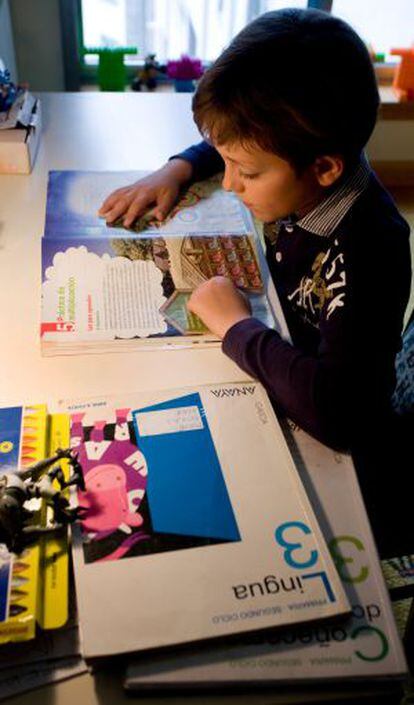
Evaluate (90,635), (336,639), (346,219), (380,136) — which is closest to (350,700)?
(336,639)

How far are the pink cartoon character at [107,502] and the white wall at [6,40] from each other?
1512 mm

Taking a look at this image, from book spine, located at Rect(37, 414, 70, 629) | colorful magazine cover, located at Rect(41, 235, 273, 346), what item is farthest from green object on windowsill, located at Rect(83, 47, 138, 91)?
book spine, located at Rect(37, 414, 70, 629)

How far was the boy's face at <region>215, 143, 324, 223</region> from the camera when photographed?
2.48 ft

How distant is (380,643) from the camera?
0.50 m

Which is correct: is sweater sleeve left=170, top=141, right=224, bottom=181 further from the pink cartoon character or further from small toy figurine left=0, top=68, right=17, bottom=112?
the pink cartoon character

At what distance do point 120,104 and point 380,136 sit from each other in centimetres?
144

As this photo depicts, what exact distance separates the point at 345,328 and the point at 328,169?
20cm

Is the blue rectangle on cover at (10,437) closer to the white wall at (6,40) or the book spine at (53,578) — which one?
the book spine at (53,578)

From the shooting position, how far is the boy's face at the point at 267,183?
76 cm

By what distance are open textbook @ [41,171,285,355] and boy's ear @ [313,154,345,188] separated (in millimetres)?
166

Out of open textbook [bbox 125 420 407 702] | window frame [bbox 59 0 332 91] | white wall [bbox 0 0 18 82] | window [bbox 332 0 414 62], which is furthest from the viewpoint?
window [bbox 332 0 414 62]

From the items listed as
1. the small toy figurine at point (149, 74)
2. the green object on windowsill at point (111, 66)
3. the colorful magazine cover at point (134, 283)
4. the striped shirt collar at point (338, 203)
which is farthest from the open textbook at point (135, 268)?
the small toy figurine at point (149, 74)

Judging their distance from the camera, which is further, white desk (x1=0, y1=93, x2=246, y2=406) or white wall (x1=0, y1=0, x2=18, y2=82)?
white wall (x1=0, y1=0, x2=18, y2=82)

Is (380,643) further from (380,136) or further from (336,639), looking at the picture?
(380,136)
